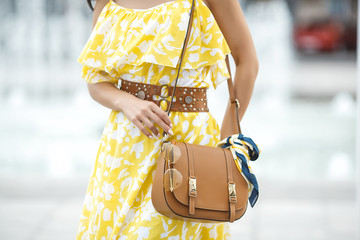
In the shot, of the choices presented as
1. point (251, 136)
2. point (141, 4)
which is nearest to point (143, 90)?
point (141, 4)

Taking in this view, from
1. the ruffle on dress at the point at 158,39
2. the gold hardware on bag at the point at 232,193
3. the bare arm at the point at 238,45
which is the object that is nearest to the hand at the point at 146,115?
the ruffle on dress at the point at 158,39

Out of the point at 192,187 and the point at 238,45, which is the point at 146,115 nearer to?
the point at 192,187

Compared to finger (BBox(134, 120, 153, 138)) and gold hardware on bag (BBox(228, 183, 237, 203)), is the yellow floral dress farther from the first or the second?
gold hardware on bag (BBox(228, 183, 237, 203))

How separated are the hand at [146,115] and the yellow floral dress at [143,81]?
0.06 m

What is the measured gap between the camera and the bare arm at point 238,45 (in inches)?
71.9

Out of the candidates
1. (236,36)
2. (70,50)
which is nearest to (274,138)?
(236,36)

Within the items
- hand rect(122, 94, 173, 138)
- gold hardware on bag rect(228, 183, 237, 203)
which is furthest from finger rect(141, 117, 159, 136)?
gold hardware on bag rect(228, 183, 237, 203)

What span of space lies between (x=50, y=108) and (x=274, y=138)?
3853 mm

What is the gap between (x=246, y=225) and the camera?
13.5 ft

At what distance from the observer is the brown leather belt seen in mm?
1738

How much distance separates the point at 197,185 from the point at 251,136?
5.70m

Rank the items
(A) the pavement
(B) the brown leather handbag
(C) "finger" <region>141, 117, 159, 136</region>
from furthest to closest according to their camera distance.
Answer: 1. (A) the pavement
2. (C) "finger" <region>141, 117, 159, 136</region>
3. (B) the brown leather handbag

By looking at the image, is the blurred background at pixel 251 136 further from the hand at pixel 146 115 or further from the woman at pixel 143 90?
the hand at pixel 146 115

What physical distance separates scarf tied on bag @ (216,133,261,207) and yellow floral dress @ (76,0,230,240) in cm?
11
